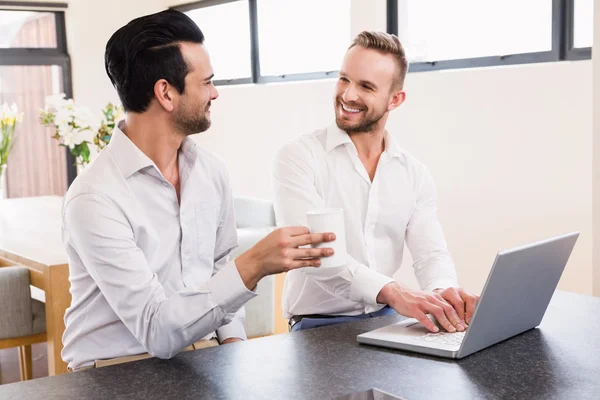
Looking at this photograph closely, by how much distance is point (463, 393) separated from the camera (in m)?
1.33

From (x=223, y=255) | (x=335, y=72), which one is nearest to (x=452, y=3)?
(x=335, y=72)

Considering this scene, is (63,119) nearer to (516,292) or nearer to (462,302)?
(462,302)

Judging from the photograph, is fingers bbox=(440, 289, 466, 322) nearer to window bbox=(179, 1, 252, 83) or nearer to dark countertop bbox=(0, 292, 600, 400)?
dark countertop bbox=(0, 292, 600, 400)

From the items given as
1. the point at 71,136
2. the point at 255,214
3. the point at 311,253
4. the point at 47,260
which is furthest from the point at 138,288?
the point at 255,214

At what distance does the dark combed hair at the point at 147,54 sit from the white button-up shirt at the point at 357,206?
573mm

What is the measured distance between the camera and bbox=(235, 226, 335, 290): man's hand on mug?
57.3 inches

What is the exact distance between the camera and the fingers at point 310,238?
1440 mm

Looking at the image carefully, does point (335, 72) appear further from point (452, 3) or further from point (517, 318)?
point (517, 318)

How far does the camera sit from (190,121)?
6.18ft

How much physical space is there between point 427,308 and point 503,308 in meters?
0.22

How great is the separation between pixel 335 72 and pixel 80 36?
2.79 meters

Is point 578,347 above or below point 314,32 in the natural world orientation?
below

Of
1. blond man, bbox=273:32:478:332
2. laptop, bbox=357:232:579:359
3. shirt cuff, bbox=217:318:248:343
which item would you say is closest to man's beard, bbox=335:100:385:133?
blond man, bbox=273:32:478:332

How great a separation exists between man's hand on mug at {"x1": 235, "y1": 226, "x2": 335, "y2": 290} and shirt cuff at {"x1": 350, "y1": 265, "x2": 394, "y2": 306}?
0.53 metres
